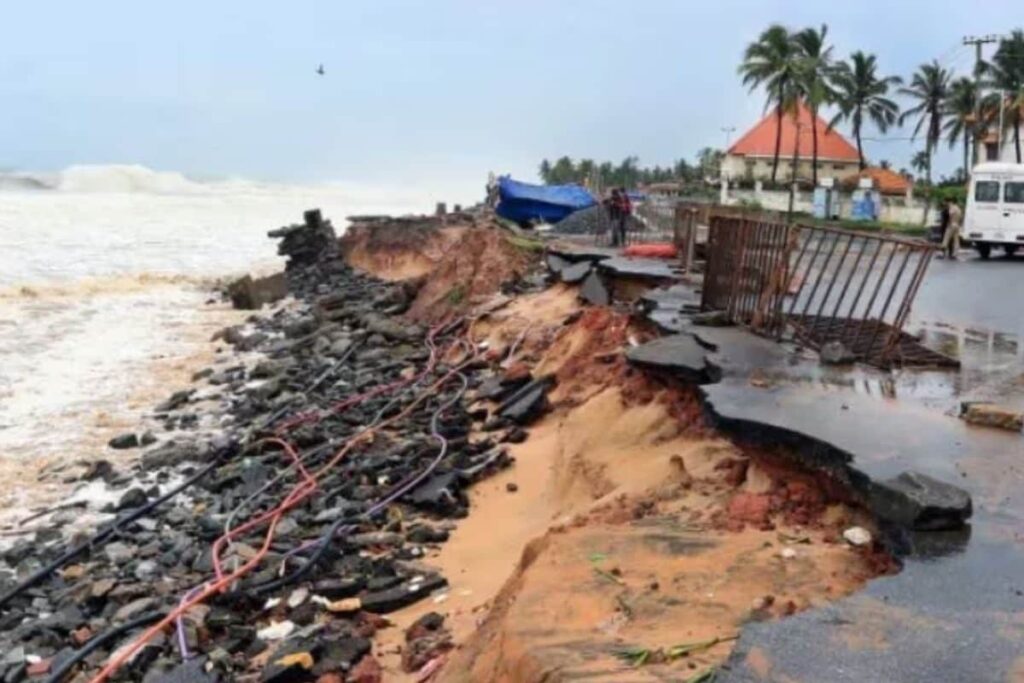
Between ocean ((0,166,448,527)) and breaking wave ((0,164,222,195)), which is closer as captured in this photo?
ocean ((0,166,448,527))

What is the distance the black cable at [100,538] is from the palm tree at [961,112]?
6110cm

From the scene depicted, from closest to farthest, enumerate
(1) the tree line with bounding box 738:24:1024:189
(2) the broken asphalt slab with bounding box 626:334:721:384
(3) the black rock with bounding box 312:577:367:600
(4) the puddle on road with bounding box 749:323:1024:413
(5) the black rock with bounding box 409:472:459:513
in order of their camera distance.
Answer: (3) the black rock with bounding box 312:577:367:600 → (4) the puddle on road with bounding box 749:323:1024:413 → (2) the broken asphalt slab with bounding box 626:334:721:384 → (5) the black rock with bounding box 409:472:459:513 → (1) the tree line with bounding box 738:24:1024:189

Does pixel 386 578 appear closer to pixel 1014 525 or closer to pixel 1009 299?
pixel 1014 525

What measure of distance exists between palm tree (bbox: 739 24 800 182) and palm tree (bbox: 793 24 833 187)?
0.46 meters

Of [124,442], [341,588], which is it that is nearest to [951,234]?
A: [124,442]

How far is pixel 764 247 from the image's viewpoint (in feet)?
32.4

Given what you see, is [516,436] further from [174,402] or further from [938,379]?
[174,402]

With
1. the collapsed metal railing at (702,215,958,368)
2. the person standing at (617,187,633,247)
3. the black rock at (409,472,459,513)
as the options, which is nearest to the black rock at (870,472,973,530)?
the collapsed metal railing at (702,215,958,368)

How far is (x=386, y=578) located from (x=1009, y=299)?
478 inches

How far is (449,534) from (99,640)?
2.64 meters

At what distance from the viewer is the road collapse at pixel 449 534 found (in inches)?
181

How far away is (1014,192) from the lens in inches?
1083

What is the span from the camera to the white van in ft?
90.6

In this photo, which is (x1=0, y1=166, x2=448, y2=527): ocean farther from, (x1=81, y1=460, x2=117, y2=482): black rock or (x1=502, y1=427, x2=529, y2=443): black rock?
(x1=502, y1=427, x2=529, y2=443): black rock
